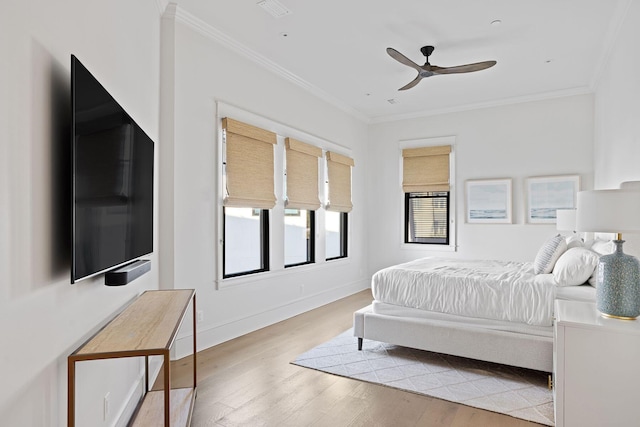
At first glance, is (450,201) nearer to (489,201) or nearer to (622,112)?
(489,201)

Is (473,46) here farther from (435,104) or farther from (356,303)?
(356,303)

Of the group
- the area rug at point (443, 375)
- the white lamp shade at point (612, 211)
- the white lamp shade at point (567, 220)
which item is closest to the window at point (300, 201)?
the area rug at point (443, 375)

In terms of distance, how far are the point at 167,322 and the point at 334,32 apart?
10.1ft

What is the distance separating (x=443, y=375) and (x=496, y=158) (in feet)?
13.1

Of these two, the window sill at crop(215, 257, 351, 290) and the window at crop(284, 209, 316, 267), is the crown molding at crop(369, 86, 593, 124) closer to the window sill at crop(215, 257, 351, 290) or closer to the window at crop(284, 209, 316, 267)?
the window at crop(284, 209, 316, 267)

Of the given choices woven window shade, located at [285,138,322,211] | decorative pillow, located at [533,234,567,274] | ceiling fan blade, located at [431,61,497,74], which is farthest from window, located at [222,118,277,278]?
decorative pillow, located at [533,234,567,274]

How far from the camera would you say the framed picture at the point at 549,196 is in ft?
18.0

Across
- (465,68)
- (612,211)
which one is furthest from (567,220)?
(612,211)

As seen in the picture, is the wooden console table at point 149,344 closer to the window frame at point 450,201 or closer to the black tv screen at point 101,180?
the black tv screen at point 101,180

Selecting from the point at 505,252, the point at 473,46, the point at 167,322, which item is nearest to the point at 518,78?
the point at 473,46

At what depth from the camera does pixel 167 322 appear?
191cm

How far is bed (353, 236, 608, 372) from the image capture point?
295 centimetres

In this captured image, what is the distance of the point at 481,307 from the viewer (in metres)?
3.17

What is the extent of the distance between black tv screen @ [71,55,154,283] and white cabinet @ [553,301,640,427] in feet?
7.84
